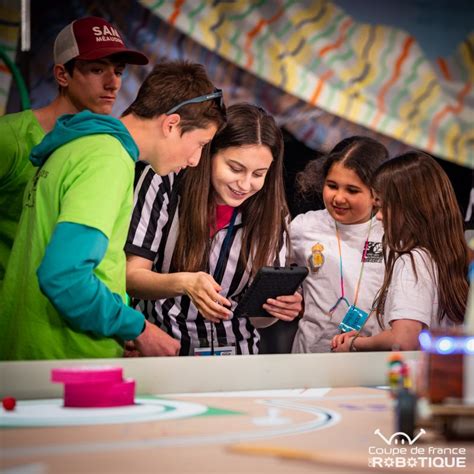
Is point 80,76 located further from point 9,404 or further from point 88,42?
point 9,404

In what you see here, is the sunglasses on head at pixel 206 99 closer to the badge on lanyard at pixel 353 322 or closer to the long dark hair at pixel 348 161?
the long dark hair at pixel 348 161

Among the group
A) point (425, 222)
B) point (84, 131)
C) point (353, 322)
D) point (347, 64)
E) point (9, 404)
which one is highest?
point (347, 64)

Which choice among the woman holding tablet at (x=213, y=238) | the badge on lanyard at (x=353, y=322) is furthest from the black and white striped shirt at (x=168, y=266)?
the badge on lanyard at (x=353, y=322)

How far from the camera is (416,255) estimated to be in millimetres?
3309

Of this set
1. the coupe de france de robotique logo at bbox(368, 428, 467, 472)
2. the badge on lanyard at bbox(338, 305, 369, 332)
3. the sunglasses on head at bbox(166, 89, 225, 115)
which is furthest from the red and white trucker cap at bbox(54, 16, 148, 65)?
the coupe de france de robotique logo at bbox(368, 428, 467, 472)

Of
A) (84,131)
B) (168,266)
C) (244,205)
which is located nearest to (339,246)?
(244,205)

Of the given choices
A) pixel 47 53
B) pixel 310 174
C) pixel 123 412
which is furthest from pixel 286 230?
pixel 123 412

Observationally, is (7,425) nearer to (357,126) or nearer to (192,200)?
(192,200)

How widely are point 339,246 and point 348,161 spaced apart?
1.18ft

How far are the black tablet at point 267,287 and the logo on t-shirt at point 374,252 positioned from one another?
1.27 ft

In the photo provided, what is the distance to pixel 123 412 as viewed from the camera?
161 centimetres

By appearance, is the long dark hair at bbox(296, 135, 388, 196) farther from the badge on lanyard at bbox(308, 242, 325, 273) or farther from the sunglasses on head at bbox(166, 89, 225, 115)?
the sunglasses on head at bbox(166, 89, 225, 115)

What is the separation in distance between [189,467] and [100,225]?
101cm

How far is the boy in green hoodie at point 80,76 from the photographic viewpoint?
2.69m
